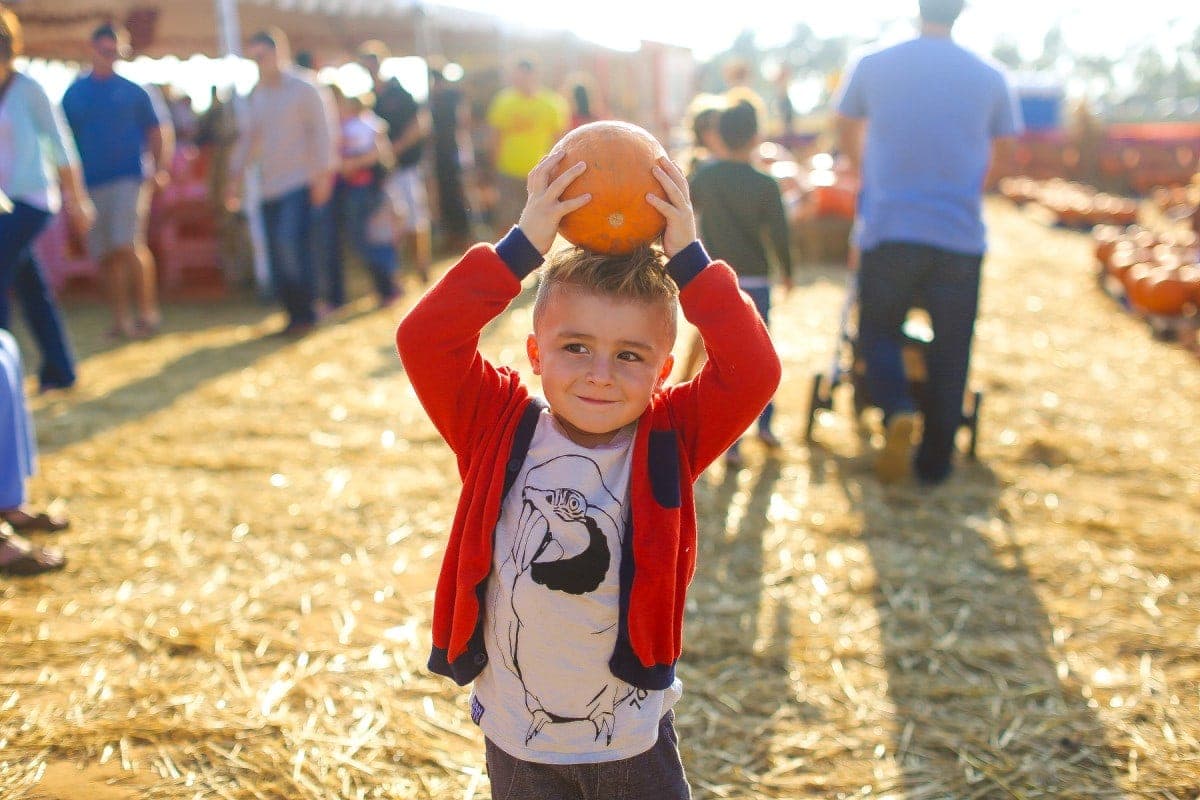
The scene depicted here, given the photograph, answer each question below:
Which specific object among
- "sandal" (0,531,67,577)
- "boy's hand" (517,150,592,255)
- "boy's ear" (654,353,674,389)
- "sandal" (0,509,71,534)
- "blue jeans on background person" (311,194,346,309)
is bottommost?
"blue jeans on background person" (311,194,346,309)

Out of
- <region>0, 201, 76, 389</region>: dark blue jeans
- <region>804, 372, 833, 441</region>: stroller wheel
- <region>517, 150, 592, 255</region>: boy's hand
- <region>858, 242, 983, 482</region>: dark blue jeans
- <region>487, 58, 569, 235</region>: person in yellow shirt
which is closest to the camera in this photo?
<region>517, 150, 592, 255</region>: boy's hand

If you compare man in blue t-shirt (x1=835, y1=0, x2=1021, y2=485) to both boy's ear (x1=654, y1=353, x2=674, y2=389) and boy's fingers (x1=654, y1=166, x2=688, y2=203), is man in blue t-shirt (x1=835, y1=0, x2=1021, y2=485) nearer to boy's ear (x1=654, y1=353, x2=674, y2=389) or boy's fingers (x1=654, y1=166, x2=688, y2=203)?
boy's ear (x1=654, y1=353, x2=674, y2=389)

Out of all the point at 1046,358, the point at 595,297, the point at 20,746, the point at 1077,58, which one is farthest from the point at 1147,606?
the point at 1077,58

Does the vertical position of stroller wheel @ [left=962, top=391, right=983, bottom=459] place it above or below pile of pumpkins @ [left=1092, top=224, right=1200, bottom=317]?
above

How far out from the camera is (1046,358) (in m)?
7.82

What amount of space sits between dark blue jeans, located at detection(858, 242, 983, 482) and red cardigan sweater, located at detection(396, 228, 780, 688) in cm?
310

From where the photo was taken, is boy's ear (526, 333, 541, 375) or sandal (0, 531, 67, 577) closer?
boy's ear (526, 333, 541, 375)

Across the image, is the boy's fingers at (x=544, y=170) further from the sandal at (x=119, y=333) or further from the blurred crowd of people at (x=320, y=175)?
the sandal at (x=119, y=333)

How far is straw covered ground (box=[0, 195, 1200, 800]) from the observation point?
281cm

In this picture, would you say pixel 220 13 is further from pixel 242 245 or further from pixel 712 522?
pixel 712 522

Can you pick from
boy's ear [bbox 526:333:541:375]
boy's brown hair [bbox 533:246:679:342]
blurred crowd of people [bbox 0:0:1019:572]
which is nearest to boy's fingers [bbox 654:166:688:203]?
boy's brown hair [bbox 533:246:679:342]

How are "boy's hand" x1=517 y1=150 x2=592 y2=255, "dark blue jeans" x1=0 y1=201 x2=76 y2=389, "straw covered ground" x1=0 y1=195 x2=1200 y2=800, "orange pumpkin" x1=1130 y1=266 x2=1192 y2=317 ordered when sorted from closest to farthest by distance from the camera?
"boy's hand" x1=517 y1=150 x2=592 y2=255 < "straw covered ground" x1=0 y1=195 x2=1200 y2=800 < "dark blue jeans" x1=0 y1=201 x2=76 y2=389 < "orange pumpkin" x1=1130 y1=266 x2=1192 y2=317

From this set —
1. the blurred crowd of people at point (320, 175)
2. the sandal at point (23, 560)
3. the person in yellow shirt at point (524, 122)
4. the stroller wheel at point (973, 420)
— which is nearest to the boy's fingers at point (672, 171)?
the blurred crowd of people at point (320, 175)

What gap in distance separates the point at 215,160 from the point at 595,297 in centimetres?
959
